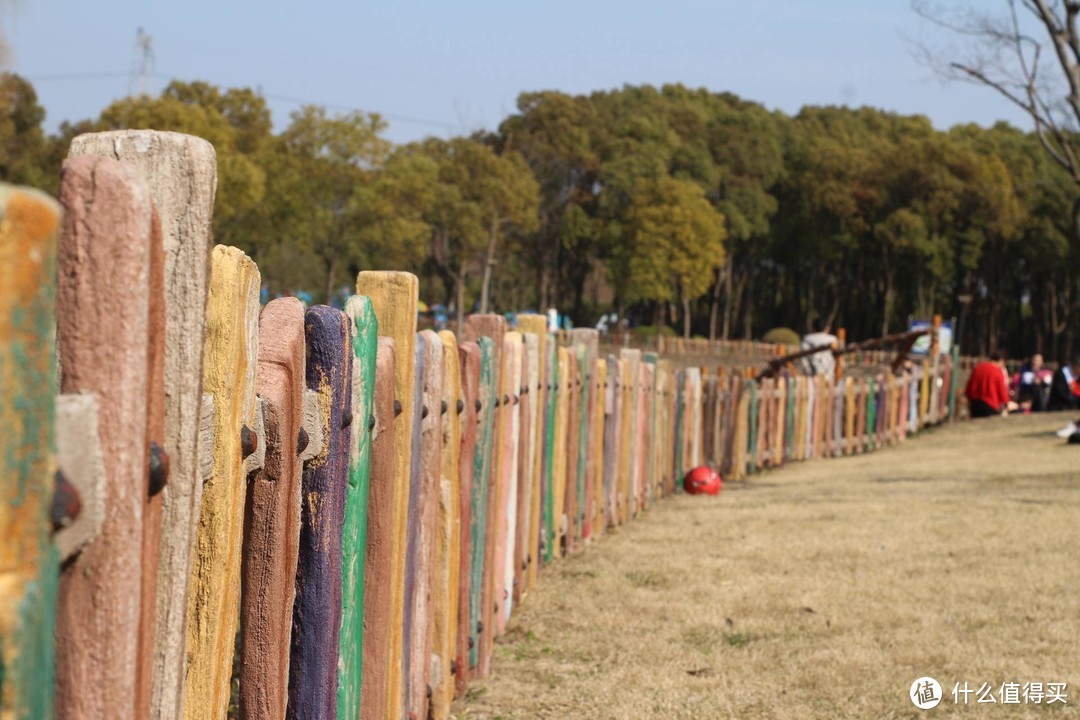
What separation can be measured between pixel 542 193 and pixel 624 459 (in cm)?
5843

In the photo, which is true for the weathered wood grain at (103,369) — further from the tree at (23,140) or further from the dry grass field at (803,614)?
the tree at (23,140)

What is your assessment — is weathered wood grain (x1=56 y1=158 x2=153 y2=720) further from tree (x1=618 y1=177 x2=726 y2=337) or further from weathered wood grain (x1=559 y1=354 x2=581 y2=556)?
tree (x1=618 y1=177 x2=726 y2=337)

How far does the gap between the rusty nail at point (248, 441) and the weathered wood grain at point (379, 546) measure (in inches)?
41.5

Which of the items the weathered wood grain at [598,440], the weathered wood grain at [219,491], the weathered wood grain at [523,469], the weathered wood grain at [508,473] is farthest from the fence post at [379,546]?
the weathered wood grain at [598,440]

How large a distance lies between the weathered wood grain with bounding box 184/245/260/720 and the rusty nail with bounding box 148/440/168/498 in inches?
18.8

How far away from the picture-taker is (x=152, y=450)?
5.63 ft

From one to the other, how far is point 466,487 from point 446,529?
47 cm

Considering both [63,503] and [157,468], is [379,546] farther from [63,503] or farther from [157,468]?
[63,503]

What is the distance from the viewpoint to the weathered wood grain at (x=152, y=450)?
1.67 m

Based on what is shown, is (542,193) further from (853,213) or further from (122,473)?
(122,473)

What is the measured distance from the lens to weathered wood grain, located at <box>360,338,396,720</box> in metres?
3.55

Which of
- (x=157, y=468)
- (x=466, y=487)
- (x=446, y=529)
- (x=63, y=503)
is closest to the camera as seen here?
(x=63, y=503)

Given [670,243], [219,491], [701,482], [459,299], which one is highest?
[670,243]

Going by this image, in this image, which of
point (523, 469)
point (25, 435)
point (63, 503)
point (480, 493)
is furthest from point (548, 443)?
point (25, 435)
